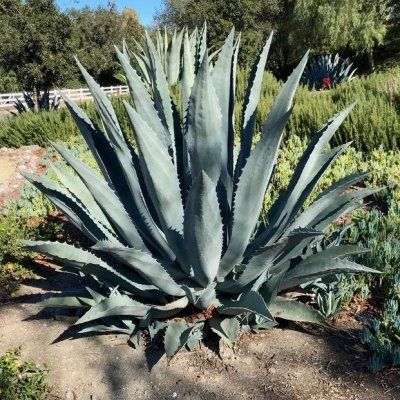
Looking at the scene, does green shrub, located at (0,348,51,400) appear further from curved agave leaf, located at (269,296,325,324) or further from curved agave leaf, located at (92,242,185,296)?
curved agave leaf, located at (269,296,325,324)

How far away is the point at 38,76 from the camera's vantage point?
14.1 meters

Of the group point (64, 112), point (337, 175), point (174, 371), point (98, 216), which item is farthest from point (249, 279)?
point (64, 112)

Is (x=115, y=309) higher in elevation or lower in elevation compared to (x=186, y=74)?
lower

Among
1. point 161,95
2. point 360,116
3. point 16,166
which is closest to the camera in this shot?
point 161,95

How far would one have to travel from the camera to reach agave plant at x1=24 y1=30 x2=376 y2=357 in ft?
6.66

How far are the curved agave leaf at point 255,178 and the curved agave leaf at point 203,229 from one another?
0.11m

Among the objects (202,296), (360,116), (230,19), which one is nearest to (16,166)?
(360,116)

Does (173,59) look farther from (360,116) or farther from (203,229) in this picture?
(203,229)

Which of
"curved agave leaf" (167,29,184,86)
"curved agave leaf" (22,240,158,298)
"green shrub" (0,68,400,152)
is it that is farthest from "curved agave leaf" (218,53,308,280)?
"curved agave leaf" (167,29,184,86)

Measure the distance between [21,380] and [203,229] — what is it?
3.56ft

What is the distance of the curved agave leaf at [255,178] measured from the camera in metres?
2.06

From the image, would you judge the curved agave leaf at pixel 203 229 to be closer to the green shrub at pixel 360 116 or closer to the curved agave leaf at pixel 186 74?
the curved agave leaf at pixel 186 74

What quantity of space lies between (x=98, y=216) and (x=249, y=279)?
0.90 meters

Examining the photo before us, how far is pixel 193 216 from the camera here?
195 centimetres
